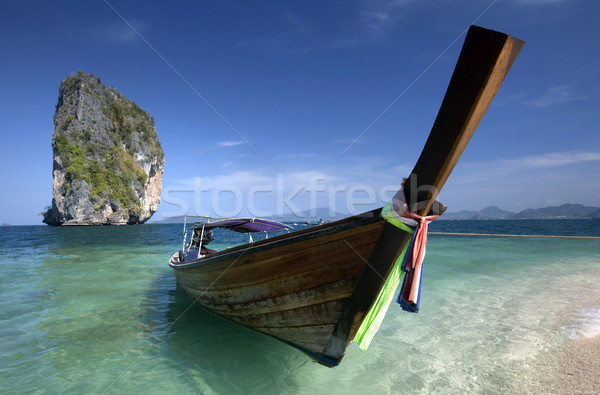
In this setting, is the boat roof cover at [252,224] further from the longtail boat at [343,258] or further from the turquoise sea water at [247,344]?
the longtail boat at [343,258]

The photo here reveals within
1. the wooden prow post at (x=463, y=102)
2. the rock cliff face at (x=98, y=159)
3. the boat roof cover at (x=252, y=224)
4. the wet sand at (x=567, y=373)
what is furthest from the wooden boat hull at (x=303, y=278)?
the rock cliff face at (x=98, y=159)

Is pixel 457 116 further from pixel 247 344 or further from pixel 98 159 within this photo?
pixel 98 159

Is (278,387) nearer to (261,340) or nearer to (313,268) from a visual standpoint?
(261,340)

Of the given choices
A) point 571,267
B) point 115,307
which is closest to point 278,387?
point 115,307

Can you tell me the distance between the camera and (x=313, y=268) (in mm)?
3428

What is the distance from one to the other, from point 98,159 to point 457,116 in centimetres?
7931

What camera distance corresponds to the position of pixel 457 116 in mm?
1942

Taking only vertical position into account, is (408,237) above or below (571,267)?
above

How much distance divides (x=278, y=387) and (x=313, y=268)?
187 cm

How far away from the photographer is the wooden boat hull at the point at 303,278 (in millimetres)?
3158

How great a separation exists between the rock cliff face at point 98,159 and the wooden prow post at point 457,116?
72.8 meters

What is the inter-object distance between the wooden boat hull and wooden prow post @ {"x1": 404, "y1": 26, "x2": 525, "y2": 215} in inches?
31.4

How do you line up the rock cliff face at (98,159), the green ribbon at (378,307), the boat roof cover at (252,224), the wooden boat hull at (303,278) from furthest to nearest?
the rock cliff face at (98,159) < the boat roof cover at (252,224) < the wooden boat hull at (303,278) < the green ribbon at (378,307)

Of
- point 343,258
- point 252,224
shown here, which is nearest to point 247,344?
point 343,258
